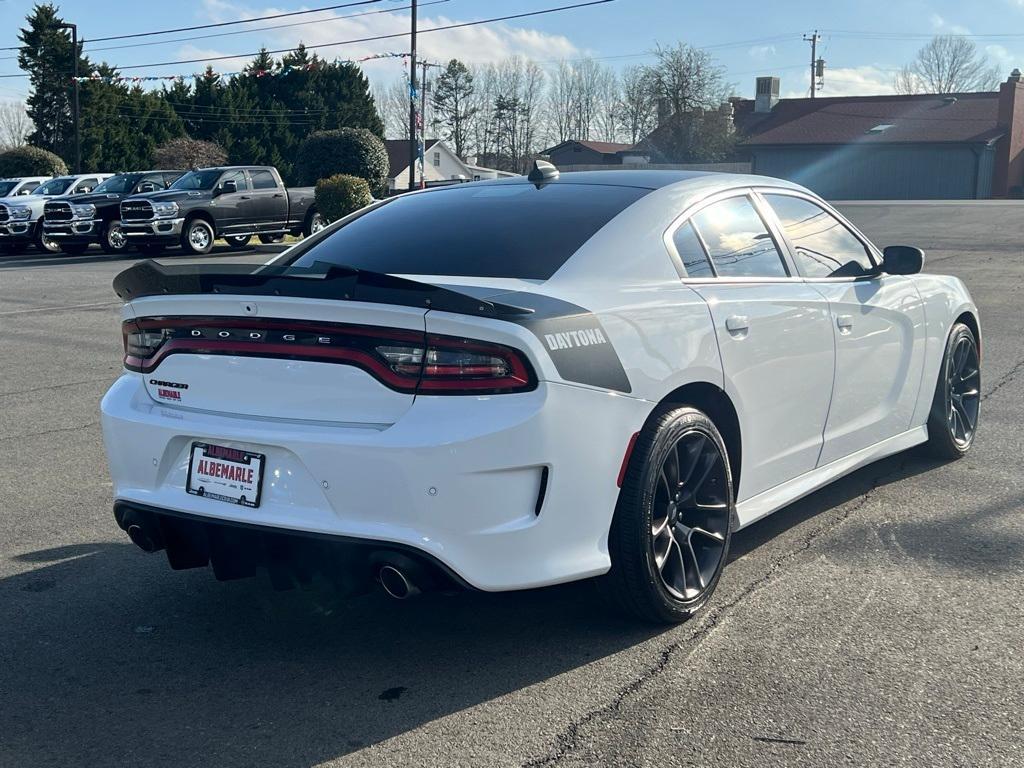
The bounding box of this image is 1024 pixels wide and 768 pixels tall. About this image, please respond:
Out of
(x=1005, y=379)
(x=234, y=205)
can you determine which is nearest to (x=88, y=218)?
(x=234, y=205)

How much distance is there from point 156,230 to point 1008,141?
5164 centimetres

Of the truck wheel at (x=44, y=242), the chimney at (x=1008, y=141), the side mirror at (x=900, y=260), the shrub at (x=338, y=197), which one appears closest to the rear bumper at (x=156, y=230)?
the truck wheel at (x=44, y=242)

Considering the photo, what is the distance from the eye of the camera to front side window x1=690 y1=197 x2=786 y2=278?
4.54m

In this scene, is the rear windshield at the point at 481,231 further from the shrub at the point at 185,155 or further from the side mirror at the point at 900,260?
the shrub at the point at 185,155

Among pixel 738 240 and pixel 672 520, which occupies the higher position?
pixel 738 240

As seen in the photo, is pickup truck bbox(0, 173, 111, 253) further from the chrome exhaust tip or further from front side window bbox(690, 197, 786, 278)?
the chrome exhaust tip

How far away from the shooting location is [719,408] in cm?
428

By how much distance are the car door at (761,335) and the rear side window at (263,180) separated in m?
22.7

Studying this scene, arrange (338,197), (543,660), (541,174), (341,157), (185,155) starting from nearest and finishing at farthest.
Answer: (543,660) → (541,174) → (338,197) → (341,157) → (185,155)

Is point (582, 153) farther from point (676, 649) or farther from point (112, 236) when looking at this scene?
point (676, 649)

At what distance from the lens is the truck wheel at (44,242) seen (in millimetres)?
26188

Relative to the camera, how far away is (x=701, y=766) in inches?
119

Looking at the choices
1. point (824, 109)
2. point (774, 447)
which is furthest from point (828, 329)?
point (824, 109)

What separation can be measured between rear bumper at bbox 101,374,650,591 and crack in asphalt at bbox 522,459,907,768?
37 cm
